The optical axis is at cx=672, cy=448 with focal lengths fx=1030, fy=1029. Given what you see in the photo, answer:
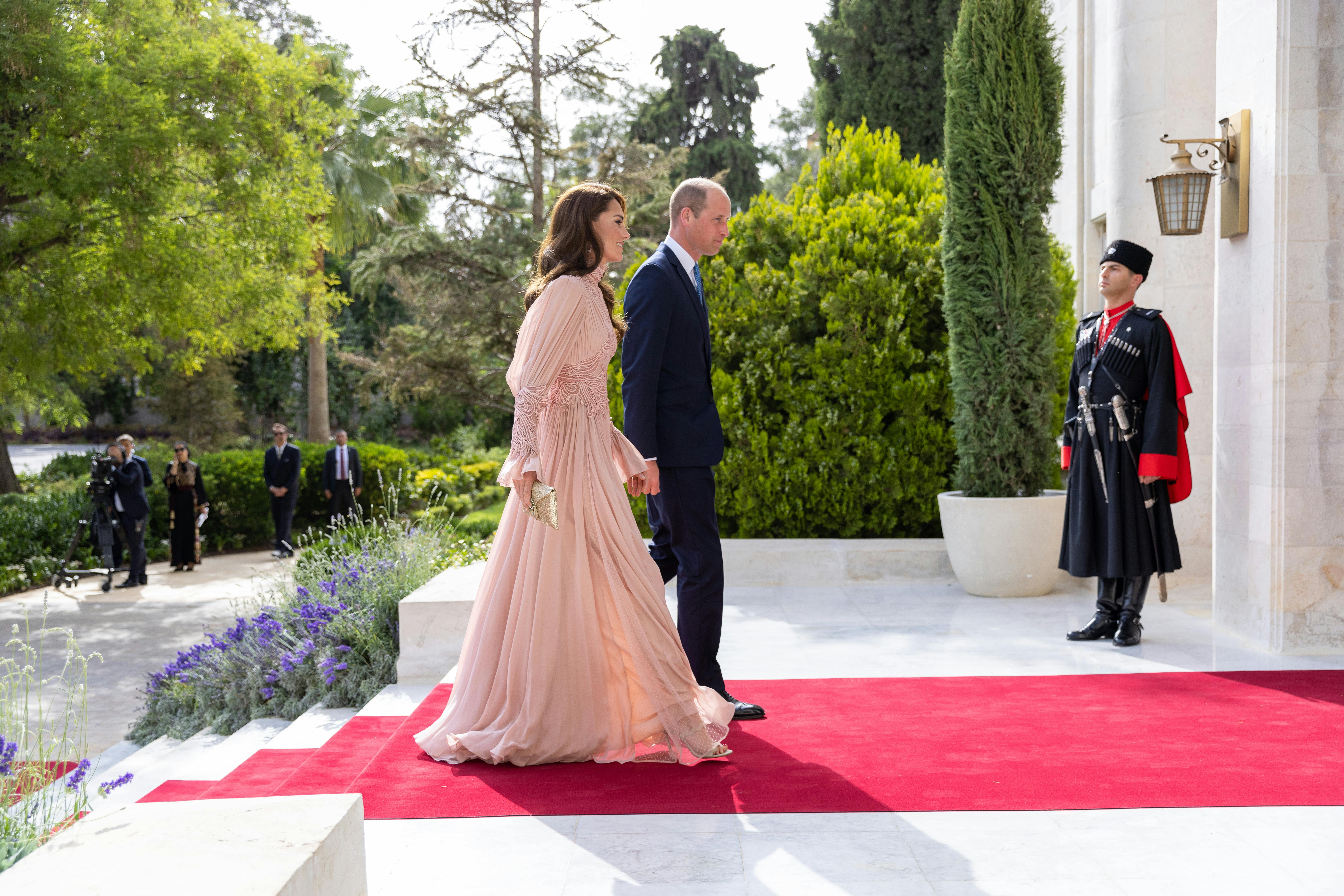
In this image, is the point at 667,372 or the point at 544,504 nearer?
the point at 544,504

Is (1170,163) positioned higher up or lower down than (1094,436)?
higher up

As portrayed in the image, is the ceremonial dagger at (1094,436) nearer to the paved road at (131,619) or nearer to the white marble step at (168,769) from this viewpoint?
the white marble step at (168,769)

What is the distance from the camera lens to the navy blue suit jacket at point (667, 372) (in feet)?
12.9

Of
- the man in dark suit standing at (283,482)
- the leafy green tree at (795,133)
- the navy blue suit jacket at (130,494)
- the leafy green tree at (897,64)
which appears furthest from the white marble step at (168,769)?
the leafy green tree at (795,133)

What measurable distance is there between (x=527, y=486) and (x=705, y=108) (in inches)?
1053

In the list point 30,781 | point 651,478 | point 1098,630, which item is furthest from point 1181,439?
point 30,781

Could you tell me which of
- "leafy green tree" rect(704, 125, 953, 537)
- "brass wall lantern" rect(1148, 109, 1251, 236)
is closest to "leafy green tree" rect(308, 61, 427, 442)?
"leafy green tree" rect(704, 125, 953, 537)

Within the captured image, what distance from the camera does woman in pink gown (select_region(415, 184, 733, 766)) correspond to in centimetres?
357

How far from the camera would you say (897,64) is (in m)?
17.7

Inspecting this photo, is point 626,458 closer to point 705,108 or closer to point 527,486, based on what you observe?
point 527,486

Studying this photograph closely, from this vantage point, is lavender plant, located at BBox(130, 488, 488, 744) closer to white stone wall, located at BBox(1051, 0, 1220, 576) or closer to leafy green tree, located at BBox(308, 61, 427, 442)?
white stone wall, located at BBox(1051, 0, 1220, 576)

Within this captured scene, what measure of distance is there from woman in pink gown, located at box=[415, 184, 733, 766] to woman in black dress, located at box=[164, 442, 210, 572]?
1090 cm

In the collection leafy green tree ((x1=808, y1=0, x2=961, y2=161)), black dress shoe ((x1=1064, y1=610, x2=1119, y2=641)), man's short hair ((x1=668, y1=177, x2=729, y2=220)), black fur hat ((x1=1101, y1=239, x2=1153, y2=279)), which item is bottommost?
black dress shoe ((x1=1064, y1=610, x2=1119, y2=641))

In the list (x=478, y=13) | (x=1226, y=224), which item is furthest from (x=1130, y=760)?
(x=478, y=13)
